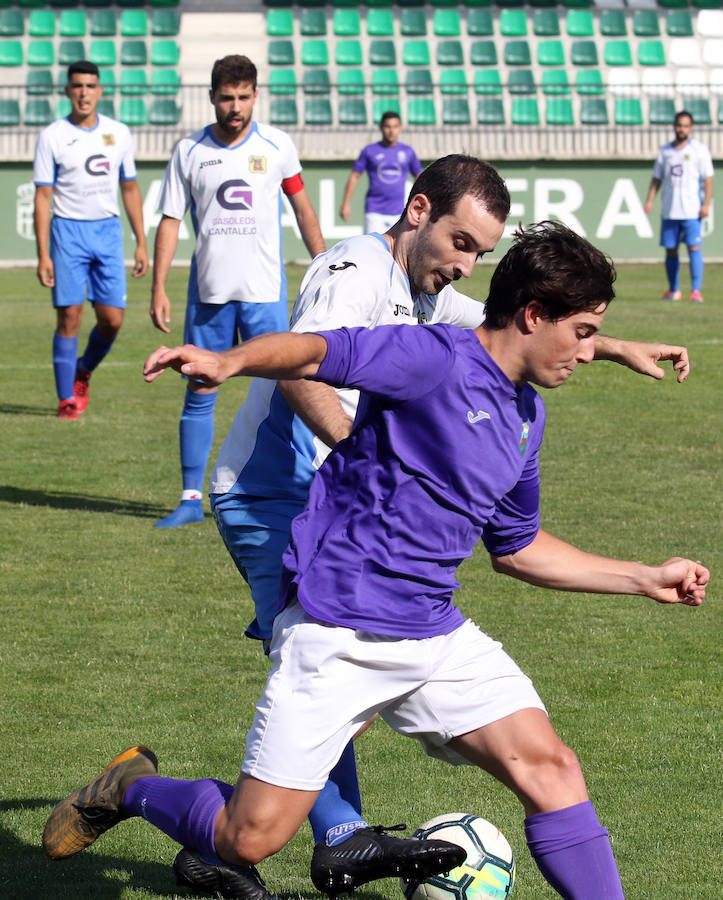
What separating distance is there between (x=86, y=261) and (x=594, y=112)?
62.4 ft

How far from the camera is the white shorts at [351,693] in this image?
9.41 ft

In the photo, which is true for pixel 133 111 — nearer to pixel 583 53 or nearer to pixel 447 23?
pixel 447 23

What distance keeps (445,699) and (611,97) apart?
2758 centimetres

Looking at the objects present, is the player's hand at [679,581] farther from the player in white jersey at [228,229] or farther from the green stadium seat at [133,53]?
the green stadium seat at [133,53]

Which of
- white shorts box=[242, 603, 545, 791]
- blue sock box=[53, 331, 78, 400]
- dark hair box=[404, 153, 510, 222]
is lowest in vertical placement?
white shorts box=[242, 603, 545, 791]

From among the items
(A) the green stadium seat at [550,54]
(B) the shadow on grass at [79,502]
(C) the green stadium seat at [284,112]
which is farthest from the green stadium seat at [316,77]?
(B) the shadow on grass at [79,502]

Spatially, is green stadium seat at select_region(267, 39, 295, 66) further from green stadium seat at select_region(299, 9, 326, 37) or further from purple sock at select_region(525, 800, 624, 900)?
purple sock at select_region(525, 800, 624, 900)

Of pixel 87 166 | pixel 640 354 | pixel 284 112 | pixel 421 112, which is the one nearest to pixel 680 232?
pixel 421 112

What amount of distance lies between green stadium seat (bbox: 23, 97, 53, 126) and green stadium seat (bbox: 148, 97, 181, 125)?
1939 millimetres

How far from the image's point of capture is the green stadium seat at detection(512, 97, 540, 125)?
89.0 ft

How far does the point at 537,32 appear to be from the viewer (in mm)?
29672

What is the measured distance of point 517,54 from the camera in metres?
29.0

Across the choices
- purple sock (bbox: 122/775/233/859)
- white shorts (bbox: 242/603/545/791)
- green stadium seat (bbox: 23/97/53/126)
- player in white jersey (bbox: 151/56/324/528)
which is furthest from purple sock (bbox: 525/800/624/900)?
green stadium seat (bbox: 23/97/53/126)

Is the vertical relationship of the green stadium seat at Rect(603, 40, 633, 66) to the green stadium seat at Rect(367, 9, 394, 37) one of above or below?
below
